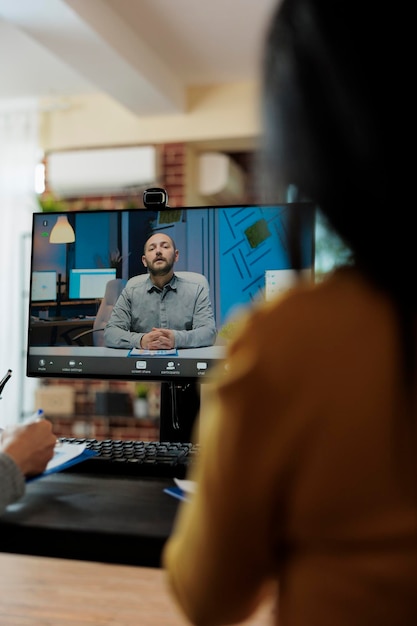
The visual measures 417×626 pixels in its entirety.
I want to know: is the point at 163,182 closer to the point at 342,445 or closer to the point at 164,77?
the point at 164,77

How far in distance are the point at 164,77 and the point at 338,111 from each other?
401 centimetres

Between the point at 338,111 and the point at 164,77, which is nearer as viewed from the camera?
the point at 338,111

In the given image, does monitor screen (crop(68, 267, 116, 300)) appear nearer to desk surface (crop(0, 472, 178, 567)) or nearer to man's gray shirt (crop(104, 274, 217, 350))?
man's gray shirt (crop(104, 274, 217, 350))

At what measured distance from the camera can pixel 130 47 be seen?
3.73m

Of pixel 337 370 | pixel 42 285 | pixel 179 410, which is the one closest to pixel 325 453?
pixel 337 370

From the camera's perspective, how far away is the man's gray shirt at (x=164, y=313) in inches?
55.2

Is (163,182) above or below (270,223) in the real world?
above

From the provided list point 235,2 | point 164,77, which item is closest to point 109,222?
point 235,2

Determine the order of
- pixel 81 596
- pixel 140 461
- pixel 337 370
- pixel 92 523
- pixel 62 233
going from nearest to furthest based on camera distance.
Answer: pixel 337 370 → pixel 92 523 → pixel 140 461 → pixel 62 233 → pixel 81 596

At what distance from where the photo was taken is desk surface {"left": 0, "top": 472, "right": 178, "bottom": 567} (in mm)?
803

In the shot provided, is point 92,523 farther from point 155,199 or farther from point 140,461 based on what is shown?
point 155,199

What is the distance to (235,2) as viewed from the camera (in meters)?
3.36

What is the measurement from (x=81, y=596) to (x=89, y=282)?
4.83 feet

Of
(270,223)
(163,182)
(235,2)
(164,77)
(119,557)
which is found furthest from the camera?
(163,182)
